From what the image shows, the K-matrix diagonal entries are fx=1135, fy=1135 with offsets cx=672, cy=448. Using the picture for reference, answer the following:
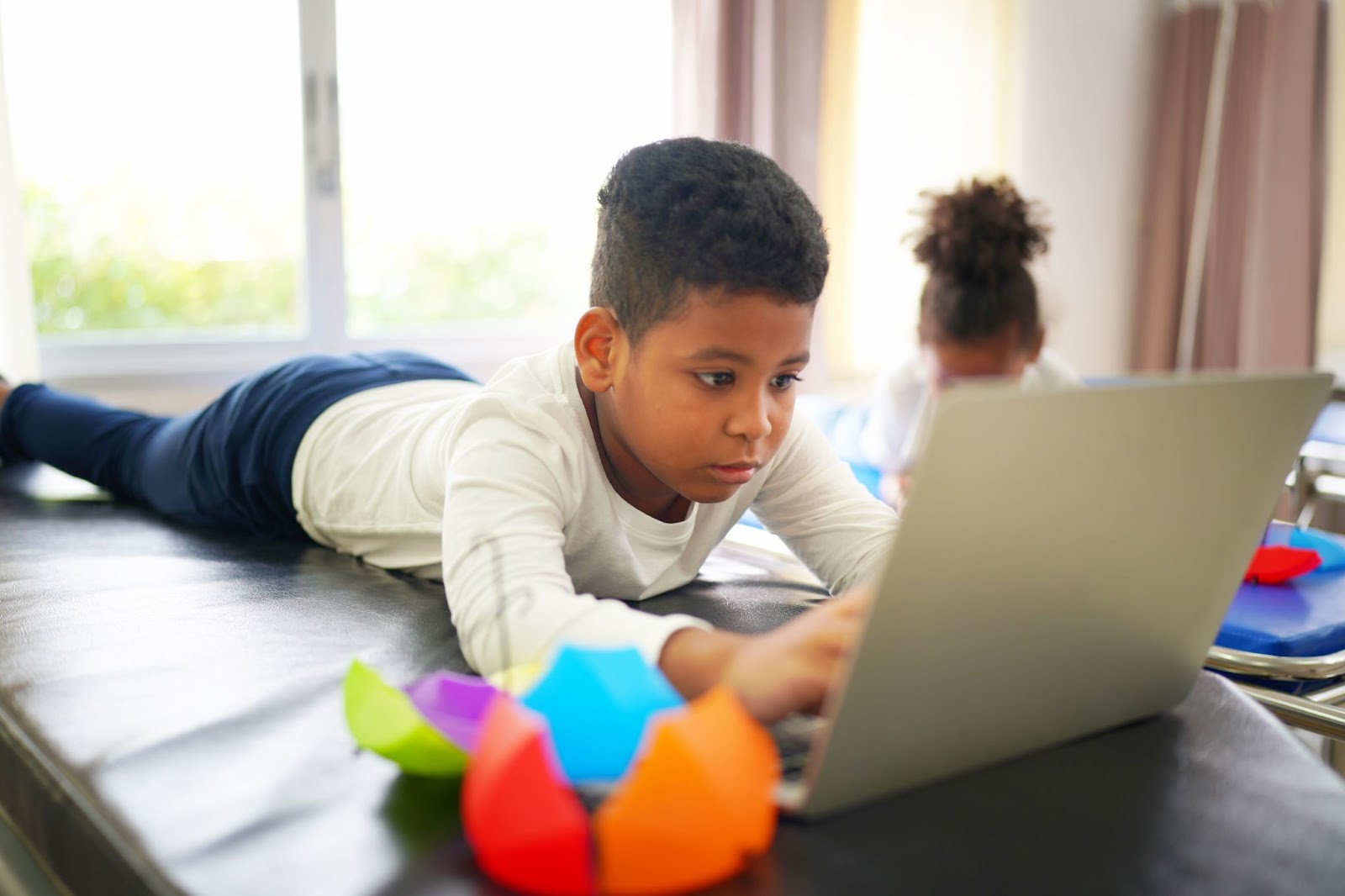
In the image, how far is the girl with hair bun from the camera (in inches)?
90.3

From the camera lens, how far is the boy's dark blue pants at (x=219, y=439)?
1537mm

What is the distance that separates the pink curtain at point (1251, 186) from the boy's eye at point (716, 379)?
3611mm

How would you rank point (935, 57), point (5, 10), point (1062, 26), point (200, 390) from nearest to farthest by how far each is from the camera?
1. point (5, 10)
2. point (200, 390)
3. point (935, 57)
4. point (1062, 26)

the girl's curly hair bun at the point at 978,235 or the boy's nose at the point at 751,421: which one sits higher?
the girl's curly hair bun at the point at 978,235

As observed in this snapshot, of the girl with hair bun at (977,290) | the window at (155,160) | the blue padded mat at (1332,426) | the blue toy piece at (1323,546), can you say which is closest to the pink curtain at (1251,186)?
the blue padded mat at (1332,426)

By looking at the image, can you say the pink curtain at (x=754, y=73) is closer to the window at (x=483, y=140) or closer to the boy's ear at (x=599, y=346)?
the window at (x=483, y=140)

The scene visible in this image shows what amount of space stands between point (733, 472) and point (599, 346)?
181 mm

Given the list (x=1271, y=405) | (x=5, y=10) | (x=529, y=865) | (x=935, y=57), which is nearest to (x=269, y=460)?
(x=529, y=865)

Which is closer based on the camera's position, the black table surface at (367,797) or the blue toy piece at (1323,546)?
the black table surface at (367,797)

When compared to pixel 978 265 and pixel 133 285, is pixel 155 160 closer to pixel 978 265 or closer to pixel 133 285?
pixel 133 285

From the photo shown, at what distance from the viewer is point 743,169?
1.02 meters

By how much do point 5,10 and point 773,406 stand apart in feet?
7.81

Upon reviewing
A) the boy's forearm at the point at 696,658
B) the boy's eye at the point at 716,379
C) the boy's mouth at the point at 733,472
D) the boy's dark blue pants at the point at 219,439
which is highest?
the boy's eye at the point at 716,379

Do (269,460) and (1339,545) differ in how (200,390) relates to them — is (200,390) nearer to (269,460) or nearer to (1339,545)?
(269,460)
